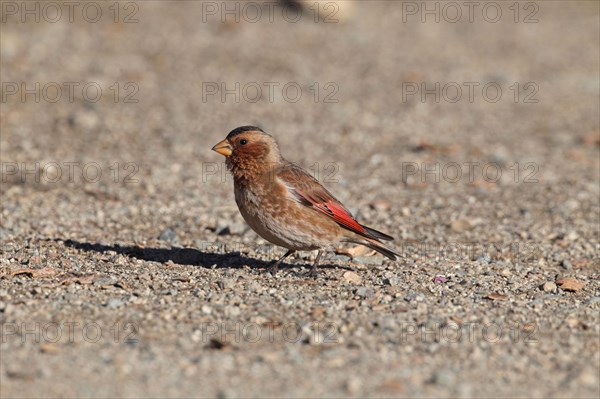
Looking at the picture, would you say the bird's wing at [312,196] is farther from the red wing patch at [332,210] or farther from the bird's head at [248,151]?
the bird's head at [248,151]

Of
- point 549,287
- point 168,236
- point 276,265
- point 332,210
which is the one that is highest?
point 332,210

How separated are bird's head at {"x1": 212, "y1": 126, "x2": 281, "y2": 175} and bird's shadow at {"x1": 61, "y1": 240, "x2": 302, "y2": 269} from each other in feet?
2.93

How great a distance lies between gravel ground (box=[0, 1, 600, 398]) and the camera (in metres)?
5.73

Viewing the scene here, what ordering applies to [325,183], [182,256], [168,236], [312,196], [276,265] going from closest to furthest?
[312,196]
[276,265]
[182,256]
[168,236]
[325,183]

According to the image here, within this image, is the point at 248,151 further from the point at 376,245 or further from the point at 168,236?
the point at 168,236

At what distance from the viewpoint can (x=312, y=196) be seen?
7.92m

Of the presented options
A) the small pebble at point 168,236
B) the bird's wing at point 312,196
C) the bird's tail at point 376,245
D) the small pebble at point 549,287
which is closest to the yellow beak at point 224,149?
the bird's wing at point 312,196

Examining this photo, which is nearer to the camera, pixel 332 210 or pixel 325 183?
pixel 332 210

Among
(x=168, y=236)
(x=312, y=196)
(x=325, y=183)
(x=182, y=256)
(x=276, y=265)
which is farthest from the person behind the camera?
(x=325, y=183)

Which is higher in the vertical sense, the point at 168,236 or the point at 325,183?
the point at 325,183

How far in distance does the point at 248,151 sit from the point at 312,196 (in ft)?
2.10

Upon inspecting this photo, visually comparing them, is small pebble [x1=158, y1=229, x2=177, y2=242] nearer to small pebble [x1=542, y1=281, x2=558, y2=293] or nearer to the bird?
the bird

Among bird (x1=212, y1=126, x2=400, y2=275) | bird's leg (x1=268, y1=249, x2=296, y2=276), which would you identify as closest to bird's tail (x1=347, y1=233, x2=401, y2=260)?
bird (x1=212, y1=126, x2=400, y2=275)

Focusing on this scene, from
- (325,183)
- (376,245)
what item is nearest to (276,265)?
(376,245)
